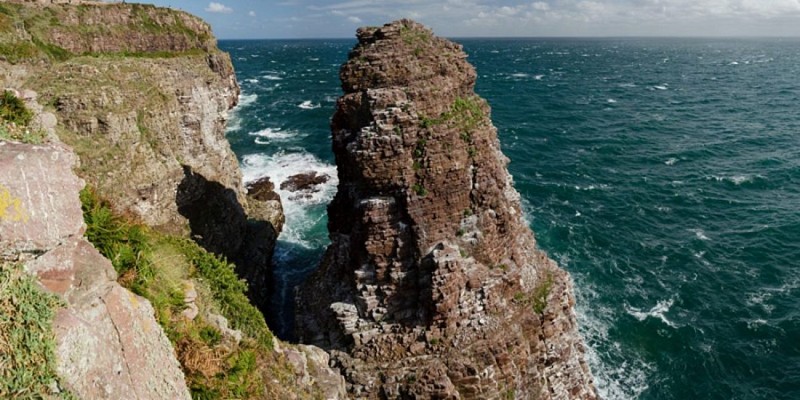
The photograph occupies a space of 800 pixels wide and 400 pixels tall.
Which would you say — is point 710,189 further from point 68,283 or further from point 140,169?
point 68,283

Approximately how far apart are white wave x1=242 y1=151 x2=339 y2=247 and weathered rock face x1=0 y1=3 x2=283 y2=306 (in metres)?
3.43

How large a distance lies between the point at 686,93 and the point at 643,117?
126ft

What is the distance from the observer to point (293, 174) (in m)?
67.0

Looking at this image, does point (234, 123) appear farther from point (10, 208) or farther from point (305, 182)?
point (10, 208)

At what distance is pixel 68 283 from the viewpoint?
9016 mm

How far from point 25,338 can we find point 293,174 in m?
60.1

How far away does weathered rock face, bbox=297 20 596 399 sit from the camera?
22.4 m

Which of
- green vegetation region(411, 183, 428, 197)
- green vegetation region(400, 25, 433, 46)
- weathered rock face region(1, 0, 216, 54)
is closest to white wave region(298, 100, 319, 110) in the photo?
weathered rock face region(1, 0, 216, 54)

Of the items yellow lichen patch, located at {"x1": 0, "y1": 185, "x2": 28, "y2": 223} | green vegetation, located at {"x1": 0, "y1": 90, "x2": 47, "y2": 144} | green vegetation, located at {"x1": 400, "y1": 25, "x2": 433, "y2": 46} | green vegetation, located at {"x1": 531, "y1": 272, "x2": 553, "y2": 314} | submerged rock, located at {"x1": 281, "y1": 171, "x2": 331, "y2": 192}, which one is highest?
green vegetation, located at {"x1": 400, "y1": 25, "x2": 433, "y2": 46}

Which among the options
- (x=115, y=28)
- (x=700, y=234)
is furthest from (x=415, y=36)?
(x=700, y=234)

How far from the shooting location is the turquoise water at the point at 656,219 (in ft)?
119

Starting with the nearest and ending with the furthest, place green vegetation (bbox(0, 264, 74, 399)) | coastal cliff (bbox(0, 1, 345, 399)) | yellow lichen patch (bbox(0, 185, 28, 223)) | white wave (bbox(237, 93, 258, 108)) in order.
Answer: green vegetation (bbox(0, 264, 74, 399)) < coastal cliff (bbox(0, 1, 345, 399)) < yellow lichen patch (bbox(0, 185, 28, 223)) < white wave (bbox(237, 93, 258, 108))

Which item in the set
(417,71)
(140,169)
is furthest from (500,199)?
(140,169)

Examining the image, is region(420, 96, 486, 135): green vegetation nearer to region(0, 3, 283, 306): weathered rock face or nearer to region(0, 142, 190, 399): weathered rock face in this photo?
region(0, 142, 190, 399): weathered rock face
